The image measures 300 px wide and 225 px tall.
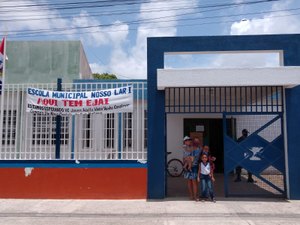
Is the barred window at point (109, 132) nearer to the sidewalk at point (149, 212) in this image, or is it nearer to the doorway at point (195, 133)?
the sidewalk at point (149, 212)

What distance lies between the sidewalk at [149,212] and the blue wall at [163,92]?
0.66 m

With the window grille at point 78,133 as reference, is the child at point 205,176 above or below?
below

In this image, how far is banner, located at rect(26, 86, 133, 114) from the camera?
9.25 m

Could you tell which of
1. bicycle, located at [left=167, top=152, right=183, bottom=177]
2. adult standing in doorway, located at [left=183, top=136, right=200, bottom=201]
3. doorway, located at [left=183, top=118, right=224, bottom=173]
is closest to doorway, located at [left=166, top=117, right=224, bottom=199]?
doorway, located at [left=183, top=118, right=224, bottom=173]

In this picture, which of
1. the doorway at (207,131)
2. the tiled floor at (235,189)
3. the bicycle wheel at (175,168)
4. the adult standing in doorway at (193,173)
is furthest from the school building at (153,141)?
the doorway at (207,131)

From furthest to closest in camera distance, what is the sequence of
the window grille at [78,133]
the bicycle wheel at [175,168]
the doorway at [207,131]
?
the doorway at [207,131]
the bicycle wheel at [175,168]
the window grille at [78,133]

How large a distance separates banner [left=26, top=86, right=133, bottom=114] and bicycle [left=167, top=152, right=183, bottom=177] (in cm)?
530

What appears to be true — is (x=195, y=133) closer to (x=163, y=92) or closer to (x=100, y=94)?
(x=163, y=92)

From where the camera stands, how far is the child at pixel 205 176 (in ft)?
28.7

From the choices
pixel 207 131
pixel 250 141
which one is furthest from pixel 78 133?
pixel 207 131

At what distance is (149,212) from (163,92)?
10.2 feet

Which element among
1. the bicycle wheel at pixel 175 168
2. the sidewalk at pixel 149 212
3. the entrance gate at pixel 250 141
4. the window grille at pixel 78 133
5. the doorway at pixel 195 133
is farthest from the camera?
the doorway at pixel 195 133

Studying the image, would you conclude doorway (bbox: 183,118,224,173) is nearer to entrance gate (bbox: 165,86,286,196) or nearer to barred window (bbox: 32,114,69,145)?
entrance gate (bbox: 165,86,286,196)

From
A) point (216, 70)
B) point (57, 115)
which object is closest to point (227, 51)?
point (216, 70)
